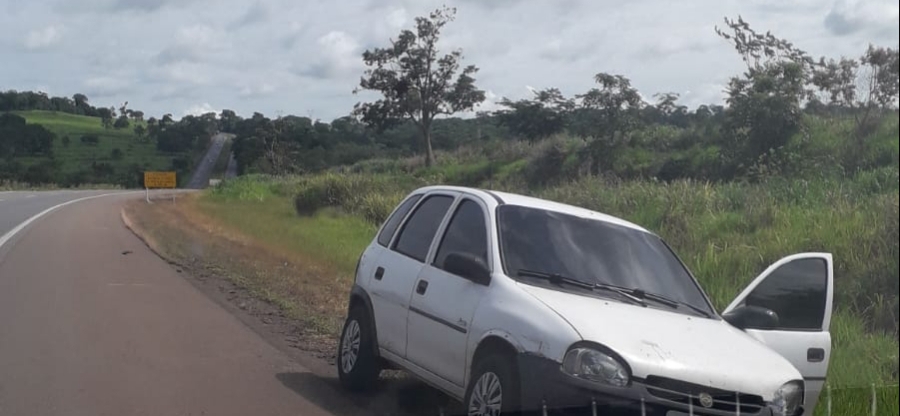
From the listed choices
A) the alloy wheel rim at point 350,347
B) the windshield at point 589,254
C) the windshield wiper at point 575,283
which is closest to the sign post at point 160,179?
the alloy wheel rim at point 350,347

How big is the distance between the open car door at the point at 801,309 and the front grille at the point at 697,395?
0.87 m

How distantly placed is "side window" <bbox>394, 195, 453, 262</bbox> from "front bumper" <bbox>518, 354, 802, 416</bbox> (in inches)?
81.7

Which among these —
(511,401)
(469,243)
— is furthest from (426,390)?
(511,401)

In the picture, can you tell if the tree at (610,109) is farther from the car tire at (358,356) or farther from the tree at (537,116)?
the car tire at (358,356)

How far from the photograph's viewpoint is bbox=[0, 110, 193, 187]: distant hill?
28547mm

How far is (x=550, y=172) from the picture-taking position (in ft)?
85.7

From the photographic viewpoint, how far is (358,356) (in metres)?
8.34

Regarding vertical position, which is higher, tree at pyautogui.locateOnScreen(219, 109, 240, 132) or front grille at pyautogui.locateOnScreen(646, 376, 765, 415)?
tree at pyautogui.locateOnScreen(219, 109, 240, 132)

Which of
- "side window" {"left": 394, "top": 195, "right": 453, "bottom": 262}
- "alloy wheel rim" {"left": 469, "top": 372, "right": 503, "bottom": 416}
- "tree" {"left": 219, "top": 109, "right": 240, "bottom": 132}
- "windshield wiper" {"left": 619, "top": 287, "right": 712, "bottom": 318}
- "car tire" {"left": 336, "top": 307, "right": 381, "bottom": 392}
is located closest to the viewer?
"alloy wheel rim" {"left": 469, "top": 372, "right": 503, "bottom": 416}

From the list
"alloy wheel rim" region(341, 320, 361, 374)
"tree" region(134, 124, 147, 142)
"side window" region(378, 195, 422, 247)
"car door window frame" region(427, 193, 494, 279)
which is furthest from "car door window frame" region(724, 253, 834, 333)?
"tree" region(134, 124, 147, 142)

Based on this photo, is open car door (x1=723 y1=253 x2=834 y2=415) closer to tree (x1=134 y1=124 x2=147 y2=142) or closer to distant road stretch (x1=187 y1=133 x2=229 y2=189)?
distant road stretch (x1=187 y1=133 x2=229 y2=189)

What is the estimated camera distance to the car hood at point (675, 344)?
591 centimetres

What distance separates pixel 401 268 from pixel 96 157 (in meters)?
23.8

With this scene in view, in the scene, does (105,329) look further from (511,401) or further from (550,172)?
(550,172)
